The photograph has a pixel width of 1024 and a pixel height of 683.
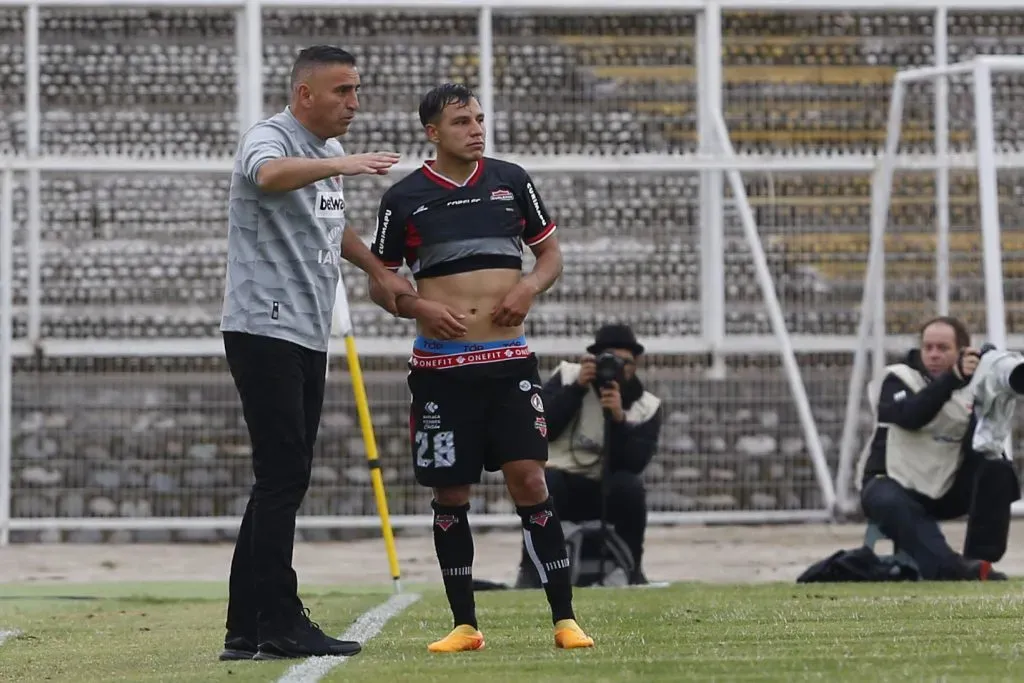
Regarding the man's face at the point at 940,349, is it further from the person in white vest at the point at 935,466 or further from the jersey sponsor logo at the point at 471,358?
the jersey sponsor logo at the point at 471,358

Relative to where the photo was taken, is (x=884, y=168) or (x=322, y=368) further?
(x=884, y=168)

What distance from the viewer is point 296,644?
7.34 m

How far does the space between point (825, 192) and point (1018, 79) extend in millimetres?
1409

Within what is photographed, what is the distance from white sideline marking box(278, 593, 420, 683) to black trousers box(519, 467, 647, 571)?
40.0 inches

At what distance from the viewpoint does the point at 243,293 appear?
743cm

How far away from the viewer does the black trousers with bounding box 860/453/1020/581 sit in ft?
35.8

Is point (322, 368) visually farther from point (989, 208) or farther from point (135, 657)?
point (989, 208)

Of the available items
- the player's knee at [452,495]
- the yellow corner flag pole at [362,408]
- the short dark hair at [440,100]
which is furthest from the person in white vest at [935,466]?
the short dark hair at [440,100]

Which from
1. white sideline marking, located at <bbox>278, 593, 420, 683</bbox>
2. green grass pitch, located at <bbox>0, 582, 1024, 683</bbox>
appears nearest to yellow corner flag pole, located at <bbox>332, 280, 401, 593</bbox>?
green grass pitch, located at <bbox>0, 582, 1024, 683</bbox>

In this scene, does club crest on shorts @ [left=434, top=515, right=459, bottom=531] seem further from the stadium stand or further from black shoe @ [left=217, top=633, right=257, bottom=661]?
the stadium stand

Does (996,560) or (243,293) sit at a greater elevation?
(243,293)

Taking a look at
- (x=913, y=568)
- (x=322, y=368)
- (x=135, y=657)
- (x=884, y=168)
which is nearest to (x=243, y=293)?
(x=322, y=368)

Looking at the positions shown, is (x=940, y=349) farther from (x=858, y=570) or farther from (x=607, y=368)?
(x=607, y=368)

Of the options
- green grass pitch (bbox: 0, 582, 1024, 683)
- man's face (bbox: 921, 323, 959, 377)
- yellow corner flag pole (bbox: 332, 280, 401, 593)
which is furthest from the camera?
man's face (bbox: 921, 323, 959, 377)
